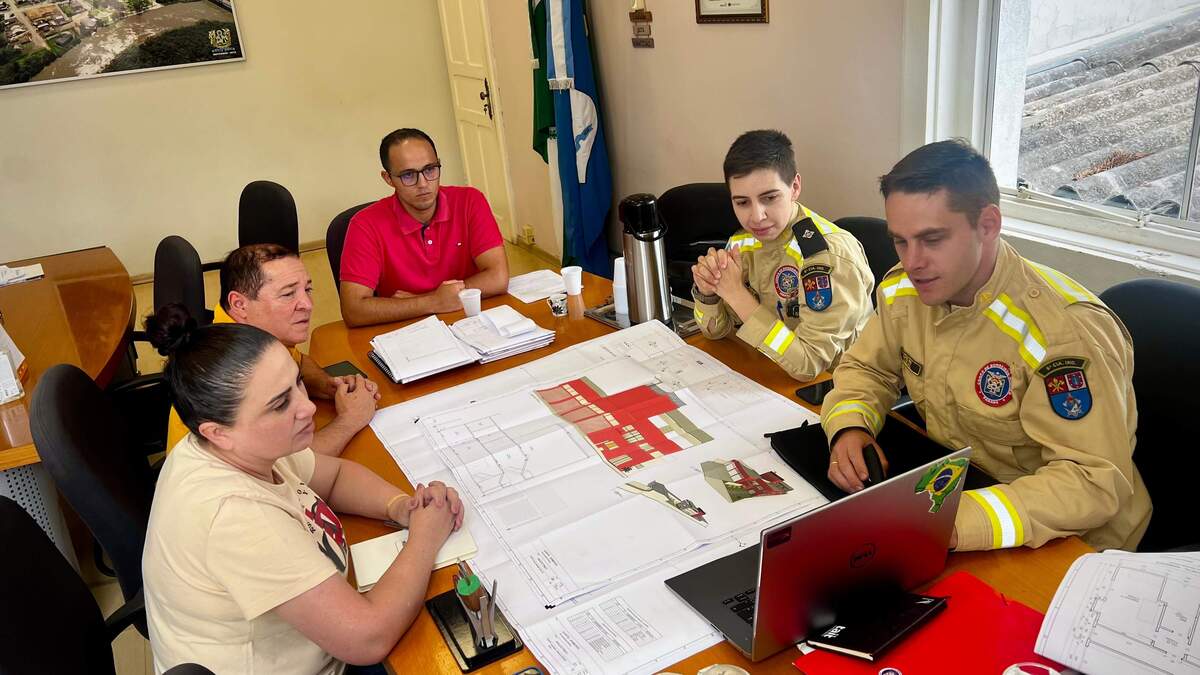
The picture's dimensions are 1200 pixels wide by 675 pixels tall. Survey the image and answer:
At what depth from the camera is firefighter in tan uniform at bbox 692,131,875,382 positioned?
6.10ft

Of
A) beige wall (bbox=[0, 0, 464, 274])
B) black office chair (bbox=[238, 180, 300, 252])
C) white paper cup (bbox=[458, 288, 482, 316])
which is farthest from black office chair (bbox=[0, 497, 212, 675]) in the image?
beige wall (bbox=[0, 0, 464, 274])

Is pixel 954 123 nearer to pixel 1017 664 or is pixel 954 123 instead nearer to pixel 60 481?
pixel 1017 664

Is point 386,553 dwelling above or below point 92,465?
below

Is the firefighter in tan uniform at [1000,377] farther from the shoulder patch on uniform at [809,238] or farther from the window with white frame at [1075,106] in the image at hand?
the window with white frame at [1075,106]

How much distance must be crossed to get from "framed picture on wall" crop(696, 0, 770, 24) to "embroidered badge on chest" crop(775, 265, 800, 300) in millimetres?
1362

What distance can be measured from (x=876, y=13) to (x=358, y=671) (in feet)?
7.57

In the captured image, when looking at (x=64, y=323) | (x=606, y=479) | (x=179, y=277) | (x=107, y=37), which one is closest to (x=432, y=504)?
(x=606, y=479)

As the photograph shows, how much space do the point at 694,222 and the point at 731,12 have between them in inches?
34.5

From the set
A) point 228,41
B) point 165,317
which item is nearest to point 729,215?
point 165,317

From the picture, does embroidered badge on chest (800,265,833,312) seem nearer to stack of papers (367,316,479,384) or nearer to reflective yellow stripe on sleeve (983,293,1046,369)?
reflective yellow stripe on sleeve (983,293,1046,369)

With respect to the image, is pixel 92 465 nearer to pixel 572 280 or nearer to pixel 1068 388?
pixel 572 280

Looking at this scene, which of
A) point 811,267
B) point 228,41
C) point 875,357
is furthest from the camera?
point 228,41

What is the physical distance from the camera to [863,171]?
275 centimetres

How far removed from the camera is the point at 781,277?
207 centimetres
